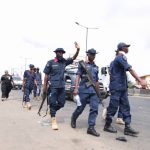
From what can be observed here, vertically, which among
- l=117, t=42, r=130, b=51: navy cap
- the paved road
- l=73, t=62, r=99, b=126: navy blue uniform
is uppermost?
l=117, t=42, r=130, b=51: navy cap

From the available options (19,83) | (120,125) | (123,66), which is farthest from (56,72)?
(19,83)

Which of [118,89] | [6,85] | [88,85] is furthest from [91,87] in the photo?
[6,85]

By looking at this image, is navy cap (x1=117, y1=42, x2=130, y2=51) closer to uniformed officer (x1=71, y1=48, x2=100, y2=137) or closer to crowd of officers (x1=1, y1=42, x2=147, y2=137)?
crowd of officers (x1=1, y1=42, x2=147, y2=137)

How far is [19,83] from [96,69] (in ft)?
122

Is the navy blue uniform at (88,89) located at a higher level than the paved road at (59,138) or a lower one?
higher

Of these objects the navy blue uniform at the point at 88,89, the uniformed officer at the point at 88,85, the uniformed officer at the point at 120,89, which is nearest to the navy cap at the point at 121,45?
the uniformed officer at the point at 120,89

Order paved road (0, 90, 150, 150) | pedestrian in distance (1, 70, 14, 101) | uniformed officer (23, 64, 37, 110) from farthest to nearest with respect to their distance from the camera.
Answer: pedestrian in distance (1, 70, 14, 101), uniformed officer (23, 64, 37, 110), paved road (0, 90, 150, 150)

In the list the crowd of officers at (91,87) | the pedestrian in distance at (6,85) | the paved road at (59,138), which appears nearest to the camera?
the paved road at (59,138)

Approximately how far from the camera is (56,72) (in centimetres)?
1044

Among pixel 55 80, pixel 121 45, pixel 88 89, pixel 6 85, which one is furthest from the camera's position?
pixel 6 85

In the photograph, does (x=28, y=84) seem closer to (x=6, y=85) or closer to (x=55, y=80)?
(x=6, y=85)

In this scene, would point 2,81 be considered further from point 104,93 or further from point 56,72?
point 56,72

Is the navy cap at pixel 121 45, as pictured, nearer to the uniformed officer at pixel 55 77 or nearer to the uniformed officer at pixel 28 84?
the uniformed officer at pixel 55 77

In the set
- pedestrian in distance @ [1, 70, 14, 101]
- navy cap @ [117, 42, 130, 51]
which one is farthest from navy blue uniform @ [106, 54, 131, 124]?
pedestrian in distance @ [1, 70, 14, 101]
